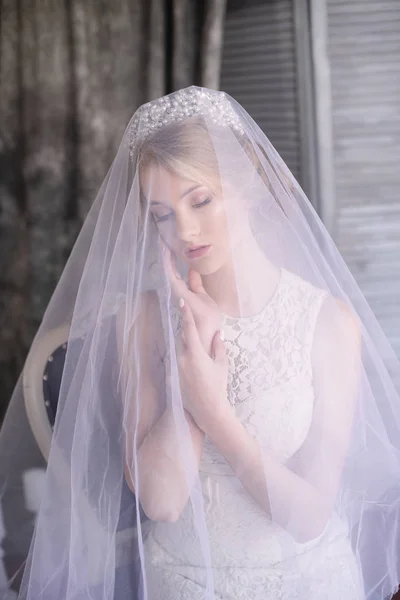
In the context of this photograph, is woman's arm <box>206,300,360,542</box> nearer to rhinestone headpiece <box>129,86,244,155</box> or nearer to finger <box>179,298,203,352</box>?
finger <box>179,298,203,352</box>

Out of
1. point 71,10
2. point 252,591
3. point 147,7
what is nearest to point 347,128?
point 147,7

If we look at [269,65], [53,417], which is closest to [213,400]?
[53,417]

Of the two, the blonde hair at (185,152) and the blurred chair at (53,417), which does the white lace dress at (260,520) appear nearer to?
the blurred chair at (53,417)

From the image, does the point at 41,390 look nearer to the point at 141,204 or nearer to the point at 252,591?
the point at 141,204

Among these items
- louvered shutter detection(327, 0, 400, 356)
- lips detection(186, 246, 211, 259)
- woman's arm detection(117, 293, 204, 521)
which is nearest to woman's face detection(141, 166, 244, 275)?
lips detection(186, 246, 211, 259)

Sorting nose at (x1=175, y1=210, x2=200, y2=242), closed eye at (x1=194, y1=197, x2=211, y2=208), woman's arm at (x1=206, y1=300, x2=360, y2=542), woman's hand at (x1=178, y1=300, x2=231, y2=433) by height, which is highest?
closed eye at (x1=194, y1=197, x2=211, y2=208)

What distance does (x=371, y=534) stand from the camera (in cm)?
119

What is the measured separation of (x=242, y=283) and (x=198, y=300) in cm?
11

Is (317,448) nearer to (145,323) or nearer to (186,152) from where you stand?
(145,323)

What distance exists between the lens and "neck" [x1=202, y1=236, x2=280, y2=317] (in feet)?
3.91

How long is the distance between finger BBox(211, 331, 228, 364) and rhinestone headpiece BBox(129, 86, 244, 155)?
0.36 meters

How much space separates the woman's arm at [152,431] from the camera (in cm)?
107

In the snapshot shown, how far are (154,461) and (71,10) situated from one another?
6.22ft

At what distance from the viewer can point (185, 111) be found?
1.17m
